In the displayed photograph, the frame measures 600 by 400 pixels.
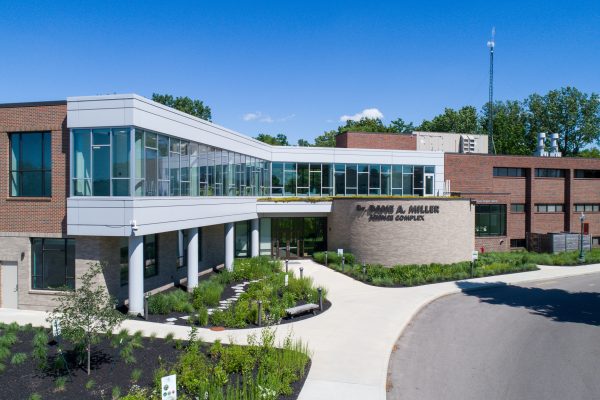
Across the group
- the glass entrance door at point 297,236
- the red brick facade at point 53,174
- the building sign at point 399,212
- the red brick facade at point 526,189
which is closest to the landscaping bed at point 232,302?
the red brick facade at point 53,174

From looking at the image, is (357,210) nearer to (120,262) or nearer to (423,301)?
(423,301)

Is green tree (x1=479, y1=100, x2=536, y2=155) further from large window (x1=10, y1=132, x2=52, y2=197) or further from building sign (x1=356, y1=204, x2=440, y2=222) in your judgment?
large window (x1=10, y1=132, x2=52, y2=197)

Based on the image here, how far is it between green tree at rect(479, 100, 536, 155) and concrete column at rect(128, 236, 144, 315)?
71.2 metres

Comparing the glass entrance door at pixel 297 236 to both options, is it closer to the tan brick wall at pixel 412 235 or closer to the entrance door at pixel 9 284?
the tan brick wall at pixel 412 235

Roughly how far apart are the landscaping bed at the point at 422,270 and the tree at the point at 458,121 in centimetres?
5034

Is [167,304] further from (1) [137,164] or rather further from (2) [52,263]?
(1) [137,164]

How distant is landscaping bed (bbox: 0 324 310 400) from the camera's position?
34.8ft

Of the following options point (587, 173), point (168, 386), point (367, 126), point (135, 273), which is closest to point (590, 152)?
point (367, 126)

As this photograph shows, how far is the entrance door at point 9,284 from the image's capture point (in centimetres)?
1914

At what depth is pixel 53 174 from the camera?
1859cm

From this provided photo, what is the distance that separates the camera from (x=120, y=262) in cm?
1856

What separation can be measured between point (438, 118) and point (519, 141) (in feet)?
44.4

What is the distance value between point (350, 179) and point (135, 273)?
22.0m

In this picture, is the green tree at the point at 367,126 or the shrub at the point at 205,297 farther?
the green tree at the point at 367,126
